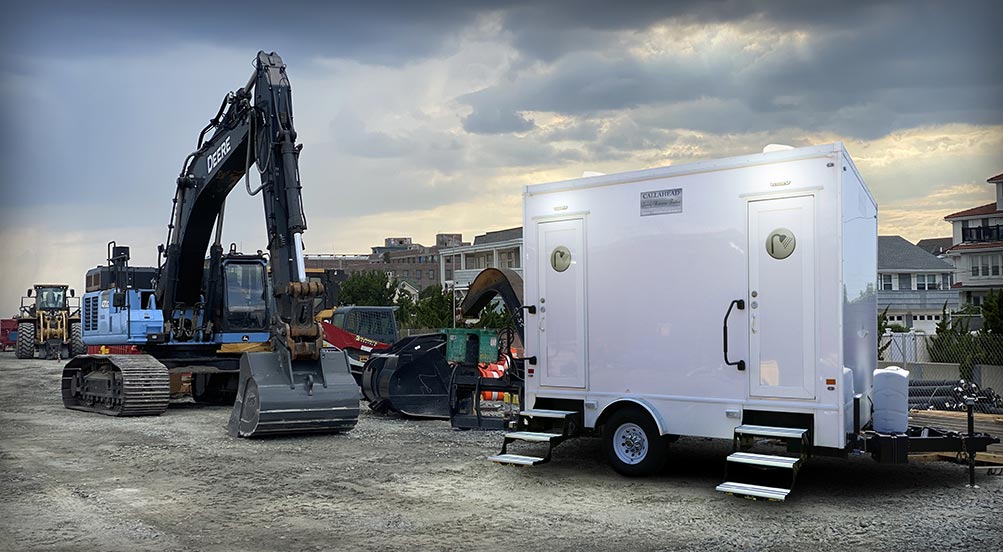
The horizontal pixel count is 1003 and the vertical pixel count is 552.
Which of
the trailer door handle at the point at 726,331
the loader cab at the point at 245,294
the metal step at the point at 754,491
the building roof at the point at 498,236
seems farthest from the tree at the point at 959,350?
the building roof at the point at 498,236

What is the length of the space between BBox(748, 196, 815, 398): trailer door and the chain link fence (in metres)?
7.17

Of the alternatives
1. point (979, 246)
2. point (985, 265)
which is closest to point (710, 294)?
point (979, 246)

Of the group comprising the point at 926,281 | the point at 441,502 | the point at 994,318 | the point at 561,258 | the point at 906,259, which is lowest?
the point at 441,502

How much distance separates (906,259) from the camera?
244 feet

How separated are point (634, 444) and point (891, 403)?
2840 millimetres

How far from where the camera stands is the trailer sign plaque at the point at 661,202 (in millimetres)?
10445

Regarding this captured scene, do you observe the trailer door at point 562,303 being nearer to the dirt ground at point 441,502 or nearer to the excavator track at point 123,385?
the dirt ground at point 441,502

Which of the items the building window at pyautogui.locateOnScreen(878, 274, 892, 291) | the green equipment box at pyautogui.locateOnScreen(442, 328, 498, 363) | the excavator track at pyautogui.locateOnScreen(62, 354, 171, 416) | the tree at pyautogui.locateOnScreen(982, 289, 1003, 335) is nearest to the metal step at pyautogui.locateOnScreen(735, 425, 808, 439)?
the green equipment box at pyautogui.locateOnScreen(442, 328, 498, 363)

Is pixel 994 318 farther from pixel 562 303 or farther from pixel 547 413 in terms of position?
pixel 547 413

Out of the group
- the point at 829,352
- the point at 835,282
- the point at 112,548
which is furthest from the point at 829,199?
the point at 112,548

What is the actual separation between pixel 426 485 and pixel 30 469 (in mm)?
5503

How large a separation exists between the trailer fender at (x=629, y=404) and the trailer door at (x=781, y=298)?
3.67ft

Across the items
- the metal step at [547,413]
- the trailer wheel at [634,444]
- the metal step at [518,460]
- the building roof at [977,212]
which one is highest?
the building roof at [977,212]

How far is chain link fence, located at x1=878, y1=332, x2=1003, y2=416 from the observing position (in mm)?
16031
